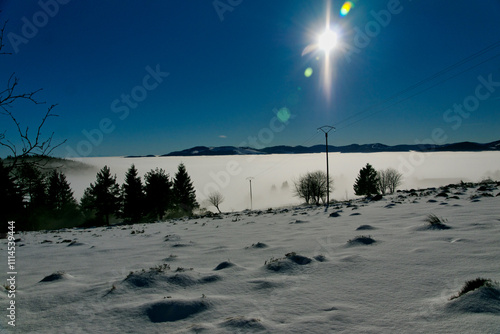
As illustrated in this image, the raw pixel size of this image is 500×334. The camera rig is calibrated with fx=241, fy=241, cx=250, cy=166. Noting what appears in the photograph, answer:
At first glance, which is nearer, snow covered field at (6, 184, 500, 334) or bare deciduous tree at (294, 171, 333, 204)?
snow covered field at (6, 184, 500, 334)

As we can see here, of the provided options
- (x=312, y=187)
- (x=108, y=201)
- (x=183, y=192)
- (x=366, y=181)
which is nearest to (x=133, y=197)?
(x=108, y=201)

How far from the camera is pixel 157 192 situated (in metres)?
48.9

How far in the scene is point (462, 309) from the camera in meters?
2.21

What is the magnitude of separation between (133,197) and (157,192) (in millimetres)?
4462

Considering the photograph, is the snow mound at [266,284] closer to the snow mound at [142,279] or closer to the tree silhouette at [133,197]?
the snow mound at [142,279]

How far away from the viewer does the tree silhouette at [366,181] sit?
217 ft

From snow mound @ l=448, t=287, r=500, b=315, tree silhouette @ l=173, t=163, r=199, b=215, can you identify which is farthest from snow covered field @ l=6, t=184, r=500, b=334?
tree silhouette @ l=173, t=163, r=199, b=215

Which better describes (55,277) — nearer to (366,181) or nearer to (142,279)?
(142,279)

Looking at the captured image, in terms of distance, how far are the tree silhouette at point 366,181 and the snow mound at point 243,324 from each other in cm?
7096

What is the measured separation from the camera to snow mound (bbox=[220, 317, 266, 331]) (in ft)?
7.52

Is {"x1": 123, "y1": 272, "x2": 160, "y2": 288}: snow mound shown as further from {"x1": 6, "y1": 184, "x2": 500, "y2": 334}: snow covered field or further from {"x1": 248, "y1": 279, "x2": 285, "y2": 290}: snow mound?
{"x1": 248, "y1": 279, "x2": 285, "y2": 290}: snow mound

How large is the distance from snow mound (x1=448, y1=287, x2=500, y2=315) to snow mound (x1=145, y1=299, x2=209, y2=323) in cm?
254

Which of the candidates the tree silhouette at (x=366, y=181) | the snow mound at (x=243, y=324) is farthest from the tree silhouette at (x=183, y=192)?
the snow mound at (x=243, y=324)

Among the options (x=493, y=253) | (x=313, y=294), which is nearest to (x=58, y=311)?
(x=313, y=294)
